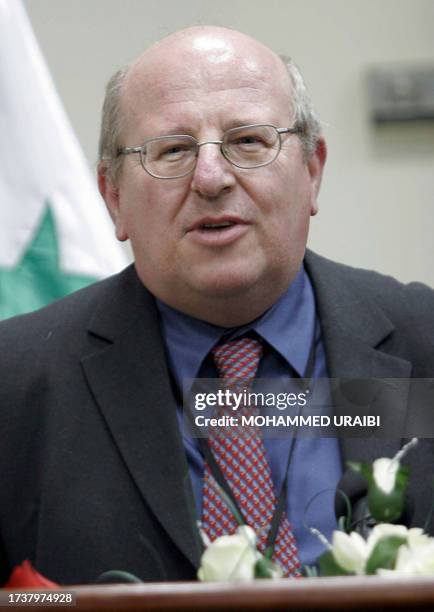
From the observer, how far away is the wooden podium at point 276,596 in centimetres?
94

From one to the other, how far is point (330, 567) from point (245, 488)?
63 centimetres

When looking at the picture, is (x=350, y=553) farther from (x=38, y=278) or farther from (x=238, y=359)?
(x=38, y=278)

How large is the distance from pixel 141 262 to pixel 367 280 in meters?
0.53

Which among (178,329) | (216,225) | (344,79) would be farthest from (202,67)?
(344,79)

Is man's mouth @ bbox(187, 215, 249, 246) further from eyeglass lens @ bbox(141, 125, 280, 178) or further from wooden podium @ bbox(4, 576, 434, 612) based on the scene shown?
wooden podium @ bbox(4, 576, 434, 612)

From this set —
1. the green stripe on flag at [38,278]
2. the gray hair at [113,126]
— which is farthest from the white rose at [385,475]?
the green stripe on flag at [38,278]

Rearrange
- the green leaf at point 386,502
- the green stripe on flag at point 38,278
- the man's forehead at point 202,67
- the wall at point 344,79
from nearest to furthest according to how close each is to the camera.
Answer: the green leaf at point 386,502, the man's forehead at point 202,67, the green stripe on flag at point 38,278, the wall at point 344,79

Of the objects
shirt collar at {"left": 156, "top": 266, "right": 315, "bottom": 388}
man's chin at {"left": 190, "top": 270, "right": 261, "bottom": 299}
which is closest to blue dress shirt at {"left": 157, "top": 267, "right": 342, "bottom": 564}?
shirt collar at {"left": 156, "top": 266, "right": 315, "bottom": 388}

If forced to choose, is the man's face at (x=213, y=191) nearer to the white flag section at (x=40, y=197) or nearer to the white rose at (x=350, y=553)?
the white flag section at (x=40, y=197)

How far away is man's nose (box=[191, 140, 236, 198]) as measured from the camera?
1937 millimetres

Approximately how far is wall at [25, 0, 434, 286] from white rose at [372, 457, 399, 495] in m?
2.53

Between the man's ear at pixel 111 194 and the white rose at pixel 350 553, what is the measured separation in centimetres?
117

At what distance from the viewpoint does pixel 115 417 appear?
198 cm

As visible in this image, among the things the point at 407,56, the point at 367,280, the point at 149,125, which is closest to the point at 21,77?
the point at 149,125
